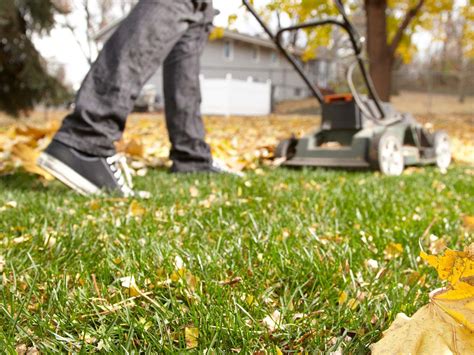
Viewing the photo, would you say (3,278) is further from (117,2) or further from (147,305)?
(117,2)

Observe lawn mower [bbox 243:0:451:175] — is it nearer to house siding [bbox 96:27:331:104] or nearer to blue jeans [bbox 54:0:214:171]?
blue jeans [bbox 54:0:214:171]

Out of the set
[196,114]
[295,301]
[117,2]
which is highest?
[117,2]

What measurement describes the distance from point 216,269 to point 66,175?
54.9 inches

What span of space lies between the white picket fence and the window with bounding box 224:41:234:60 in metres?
9.50

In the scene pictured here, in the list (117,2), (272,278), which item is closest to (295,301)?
(272,278)

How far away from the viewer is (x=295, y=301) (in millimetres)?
1352

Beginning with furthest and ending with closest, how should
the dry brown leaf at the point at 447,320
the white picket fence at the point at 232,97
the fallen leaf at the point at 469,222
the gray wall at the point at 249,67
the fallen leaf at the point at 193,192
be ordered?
the gray wall at the point at 249,67
the white picket fence at the point at 232,97
the fallen leaf at the point at 193,192
the fallen leaf at the point at 469,222
the dry brown leaf at the point at 447,320

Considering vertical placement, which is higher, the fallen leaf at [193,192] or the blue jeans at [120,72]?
the blue jeans at [120,72]

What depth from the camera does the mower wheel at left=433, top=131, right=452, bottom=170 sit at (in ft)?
16.2

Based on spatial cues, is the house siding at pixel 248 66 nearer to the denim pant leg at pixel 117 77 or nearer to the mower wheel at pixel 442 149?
the mower wheel at pixel 442 149

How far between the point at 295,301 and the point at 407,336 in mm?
430

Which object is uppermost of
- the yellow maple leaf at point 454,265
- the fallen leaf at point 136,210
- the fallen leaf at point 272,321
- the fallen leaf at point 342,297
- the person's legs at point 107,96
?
the person's legs at point 107,96

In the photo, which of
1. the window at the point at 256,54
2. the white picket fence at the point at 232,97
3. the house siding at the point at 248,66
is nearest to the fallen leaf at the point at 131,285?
the white picket fence at the point at 232,97

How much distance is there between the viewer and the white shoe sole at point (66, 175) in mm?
2590
